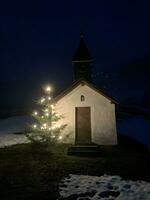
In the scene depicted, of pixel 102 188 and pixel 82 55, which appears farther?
pixel 82 55

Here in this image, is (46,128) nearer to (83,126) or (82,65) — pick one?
(83,126)

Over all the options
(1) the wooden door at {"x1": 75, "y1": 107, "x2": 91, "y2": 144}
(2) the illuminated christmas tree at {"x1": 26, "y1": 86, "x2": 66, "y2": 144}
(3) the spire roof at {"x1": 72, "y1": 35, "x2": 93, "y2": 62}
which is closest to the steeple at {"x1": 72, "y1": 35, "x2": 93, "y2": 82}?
(3) the spire roof at {"x1": 72, "y1": 35, "x2": 93, "y2": 62}

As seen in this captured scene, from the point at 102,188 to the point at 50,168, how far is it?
3.56 metres

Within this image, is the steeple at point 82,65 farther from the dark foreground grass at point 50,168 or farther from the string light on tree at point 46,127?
the dark foreground grass at point 50,168

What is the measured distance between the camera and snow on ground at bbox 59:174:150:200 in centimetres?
836

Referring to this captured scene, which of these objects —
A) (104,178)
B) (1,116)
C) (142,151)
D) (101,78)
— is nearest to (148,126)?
(142,151)

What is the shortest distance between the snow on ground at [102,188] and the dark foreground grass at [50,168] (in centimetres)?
49

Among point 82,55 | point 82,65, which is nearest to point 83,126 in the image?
point 82,65

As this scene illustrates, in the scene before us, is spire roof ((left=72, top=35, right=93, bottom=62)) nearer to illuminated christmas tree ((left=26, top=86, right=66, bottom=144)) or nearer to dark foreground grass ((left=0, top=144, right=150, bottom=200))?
illuminated christmas tree ((left=26, top=86, right=66, bottom=144))

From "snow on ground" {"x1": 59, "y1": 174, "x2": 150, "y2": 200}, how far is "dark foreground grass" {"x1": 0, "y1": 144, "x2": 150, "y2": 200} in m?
0.49

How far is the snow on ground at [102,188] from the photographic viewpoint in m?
8.36

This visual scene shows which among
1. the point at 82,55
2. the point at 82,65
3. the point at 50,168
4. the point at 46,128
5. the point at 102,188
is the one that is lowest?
the point at 102,188

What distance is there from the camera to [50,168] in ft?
39.2

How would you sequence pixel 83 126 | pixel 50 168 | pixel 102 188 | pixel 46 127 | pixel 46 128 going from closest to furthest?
pixel 102 188
pixel 50 168
pixel 46 128
pixel 46 127
pixel 83 126
